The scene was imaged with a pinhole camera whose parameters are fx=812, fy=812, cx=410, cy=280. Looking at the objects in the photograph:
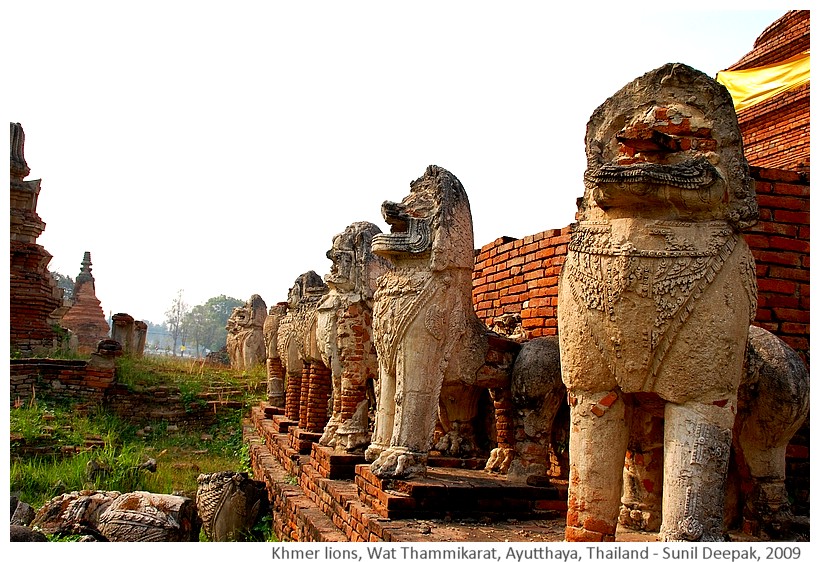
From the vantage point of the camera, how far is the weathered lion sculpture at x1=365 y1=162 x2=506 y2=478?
17.6 feet

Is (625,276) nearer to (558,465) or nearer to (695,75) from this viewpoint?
(695,75)

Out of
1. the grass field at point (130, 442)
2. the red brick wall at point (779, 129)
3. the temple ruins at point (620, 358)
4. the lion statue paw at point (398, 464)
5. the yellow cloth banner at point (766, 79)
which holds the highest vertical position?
the yellow cloth banner at point (766, 79)

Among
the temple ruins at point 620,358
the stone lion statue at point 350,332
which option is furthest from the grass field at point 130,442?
the temple ruins at point 620,358

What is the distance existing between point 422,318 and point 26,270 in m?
14.3

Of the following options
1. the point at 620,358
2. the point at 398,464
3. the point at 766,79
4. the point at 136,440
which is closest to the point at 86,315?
the point at 136,440

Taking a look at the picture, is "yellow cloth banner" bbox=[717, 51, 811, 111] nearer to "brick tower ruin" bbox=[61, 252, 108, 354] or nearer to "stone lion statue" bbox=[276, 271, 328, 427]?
"stone lion statue" bbox=[276, 271, 328, 427]

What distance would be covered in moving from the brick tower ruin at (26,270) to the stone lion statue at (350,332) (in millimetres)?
11103

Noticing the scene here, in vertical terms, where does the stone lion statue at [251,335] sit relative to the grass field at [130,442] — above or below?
above

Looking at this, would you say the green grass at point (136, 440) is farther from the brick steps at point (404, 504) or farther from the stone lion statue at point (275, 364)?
the brick steps at point (404, 504)

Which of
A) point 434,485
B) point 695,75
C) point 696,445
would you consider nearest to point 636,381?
point 696,445

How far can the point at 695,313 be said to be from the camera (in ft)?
11.4

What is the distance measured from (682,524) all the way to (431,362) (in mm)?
2299

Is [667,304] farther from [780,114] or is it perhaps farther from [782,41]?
[782,41]

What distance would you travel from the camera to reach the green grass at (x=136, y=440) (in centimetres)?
1027
